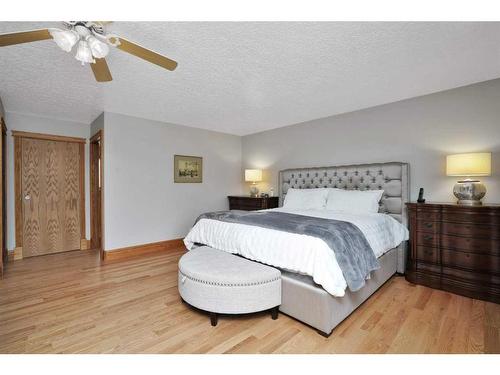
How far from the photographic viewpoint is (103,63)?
5.80ft

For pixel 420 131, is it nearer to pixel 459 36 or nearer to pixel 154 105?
pixel 459 36

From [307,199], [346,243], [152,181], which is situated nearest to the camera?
[346,243]

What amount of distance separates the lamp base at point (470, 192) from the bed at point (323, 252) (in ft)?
1.97

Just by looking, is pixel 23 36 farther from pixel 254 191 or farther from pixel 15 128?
pixel 254 191

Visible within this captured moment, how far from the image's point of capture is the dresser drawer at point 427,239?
274 cm

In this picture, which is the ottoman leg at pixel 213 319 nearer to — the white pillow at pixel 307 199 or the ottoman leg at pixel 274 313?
the ottoman leg at pixel 274 313

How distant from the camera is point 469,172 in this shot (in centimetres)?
257

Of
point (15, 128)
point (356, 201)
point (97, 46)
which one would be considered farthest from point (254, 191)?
point (15, 128)

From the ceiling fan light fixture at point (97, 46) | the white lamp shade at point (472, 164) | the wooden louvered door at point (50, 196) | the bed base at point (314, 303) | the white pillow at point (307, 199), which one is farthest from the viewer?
the wooden louvered door at point (50, 196)

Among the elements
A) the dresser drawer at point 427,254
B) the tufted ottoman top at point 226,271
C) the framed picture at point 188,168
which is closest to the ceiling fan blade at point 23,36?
the tufted ottoman top at point 226,271

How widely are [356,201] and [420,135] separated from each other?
119 centimetres

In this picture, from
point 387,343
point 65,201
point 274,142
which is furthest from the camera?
point 274,142
